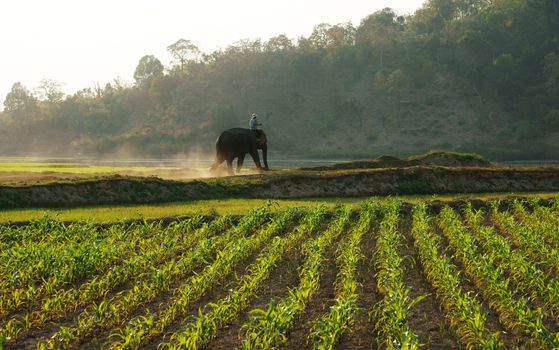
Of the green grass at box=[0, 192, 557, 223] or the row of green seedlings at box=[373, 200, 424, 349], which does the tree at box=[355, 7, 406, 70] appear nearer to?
the green grass at box=[0, 192, 557, 223]

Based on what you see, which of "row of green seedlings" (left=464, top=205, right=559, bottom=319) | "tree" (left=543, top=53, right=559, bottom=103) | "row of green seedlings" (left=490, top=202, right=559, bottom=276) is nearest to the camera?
"row of green seedlings" (left=464, top=205, right=559, bottom=319)

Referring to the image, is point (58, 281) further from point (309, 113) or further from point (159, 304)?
point (309, 113)

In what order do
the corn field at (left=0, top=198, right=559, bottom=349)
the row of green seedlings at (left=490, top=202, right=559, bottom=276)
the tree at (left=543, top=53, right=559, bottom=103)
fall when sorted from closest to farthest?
the corn field at (left=0, top=198, right=559, bottom=349) → the row of green seedlings at (left=490, top=202, right=559, bottom=276) → the tree at (left=543, top=53, right=559, bottom=103)

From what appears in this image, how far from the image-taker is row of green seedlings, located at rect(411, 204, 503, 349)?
7902mm

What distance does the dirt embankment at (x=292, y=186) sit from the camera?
21938 millimetres

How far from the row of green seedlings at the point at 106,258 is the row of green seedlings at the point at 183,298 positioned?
1387 millimetres

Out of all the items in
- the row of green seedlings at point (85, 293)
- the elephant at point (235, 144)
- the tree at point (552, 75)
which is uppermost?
the tree at point (552, 75)

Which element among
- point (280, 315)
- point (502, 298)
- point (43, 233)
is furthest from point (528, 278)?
point (43, 233)

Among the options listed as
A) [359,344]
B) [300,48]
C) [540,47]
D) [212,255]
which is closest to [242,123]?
[300,48]

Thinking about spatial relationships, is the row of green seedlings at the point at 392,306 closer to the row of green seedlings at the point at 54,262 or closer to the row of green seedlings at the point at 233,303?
the row of green seedlings at the point at 233,303

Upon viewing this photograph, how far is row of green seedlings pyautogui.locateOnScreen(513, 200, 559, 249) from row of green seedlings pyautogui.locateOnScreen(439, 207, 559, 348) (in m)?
2.31

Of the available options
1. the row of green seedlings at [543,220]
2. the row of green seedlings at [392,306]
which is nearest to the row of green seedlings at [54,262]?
the row of green seedlings at [392,306]

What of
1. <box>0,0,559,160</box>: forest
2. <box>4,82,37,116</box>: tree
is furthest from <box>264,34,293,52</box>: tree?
<box>4,82,37,116</box>: tree

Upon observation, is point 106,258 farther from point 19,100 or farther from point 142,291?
point 19,100
